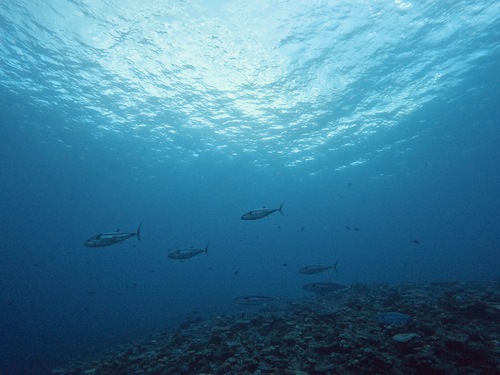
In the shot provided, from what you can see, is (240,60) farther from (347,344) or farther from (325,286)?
(347,344)

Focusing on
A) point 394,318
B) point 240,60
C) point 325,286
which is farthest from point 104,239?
point 240,60

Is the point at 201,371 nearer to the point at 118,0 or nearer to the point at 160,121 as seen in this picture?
the point at 118,0

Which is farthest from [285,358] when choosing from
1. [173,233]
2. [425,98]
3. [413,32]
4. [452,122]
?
[173,233]

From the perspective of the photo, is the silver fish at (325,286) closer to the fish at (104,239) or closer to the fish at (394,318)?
the fish at (394,318)

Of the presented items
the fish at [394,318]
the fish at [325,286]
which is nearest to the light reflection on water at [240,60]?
the fish at [325,286]

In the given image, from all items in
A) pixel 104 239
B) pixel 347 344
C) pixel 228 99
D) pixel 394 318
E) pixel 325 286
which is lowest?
pixel 347 344

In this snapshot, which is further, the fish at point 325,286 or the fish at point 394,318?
the fish at point 325,286

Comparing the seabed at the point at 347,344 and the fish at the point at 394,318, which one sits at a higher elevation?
the fish at the point at 394,318

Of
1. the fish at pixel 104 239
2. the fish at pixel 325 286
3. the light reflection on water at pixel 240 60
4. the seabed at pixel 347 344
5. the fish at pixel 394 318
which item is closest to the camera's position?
the seabed at pixel 347 344

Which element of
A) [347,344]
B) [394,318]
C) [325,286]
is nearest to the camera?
[347,344]

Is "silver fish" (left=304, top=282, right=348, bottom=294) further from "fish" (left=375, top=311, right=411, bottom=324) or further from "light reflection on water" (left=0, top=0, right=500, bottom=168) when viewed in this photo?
"light reflection on water" (left=0, top=0, right=500, bottom=168)

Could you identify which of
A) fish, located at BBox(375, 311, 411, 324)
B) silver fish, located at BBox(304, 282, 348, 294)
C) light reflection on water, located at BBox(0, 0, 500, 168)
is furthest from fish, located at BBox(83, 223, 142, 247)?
light reflection on water, located at BBox(0, 0, 500, 168)

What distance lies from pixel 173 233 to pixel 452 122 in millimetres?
94491

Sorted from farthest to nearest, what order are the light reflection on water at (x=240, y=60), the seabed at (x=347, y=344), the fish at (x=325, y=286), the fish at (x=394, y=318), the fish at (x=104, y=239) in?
the light reflection on water at (x=240, y=60) → the fish at (x=325, y=286) → the fish at (x=104, y=239) → the fish at (x=394, y=318) → the seabed at (x=347, y=344)
